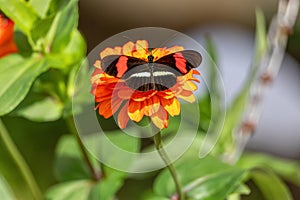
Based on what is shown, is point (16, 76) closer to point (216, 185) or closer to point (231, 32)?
point (216, 185)

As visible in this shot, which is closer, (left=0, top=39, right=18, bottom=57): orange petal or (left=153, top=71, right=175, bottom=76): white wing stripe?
(left=153, top=71, right=175, bottom=76): white wing stripe

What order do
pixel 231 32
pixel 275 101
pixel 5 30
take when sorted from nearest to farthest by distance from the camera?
pixel 5 30 < pixel 275 101 < pixel 231 32

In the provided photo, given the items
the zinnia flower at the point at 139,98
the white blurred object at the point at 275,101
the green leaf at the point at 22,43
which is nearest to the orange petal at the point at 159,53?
the zinnia flower at the point at 139,98

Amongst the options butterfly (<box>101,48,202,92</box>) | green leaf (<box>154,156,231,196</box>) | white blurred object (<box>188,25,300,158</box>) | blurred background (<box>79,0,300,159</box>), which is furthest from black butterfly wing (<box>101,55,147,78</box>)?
→ white blurred object (<box>188,25,300,158</box>)

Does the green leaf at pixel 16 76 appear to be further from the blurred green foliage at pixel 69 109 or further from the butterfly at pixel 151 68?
the butterfly at pixel 151 68

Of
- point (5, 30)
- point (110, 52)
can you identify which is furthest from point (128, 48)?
point (5, 30)

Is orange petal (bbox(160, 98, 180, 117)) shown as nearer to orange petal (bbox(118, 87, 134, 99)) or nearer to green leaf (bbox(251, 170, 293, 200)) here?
orange petal (bbox(118, 87, 134, 99))

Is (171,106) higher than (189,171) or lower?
higher

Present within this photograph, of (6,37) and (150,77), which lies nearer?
(150,77)

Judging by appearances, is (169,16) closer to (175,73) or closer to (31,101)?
(31,101)
